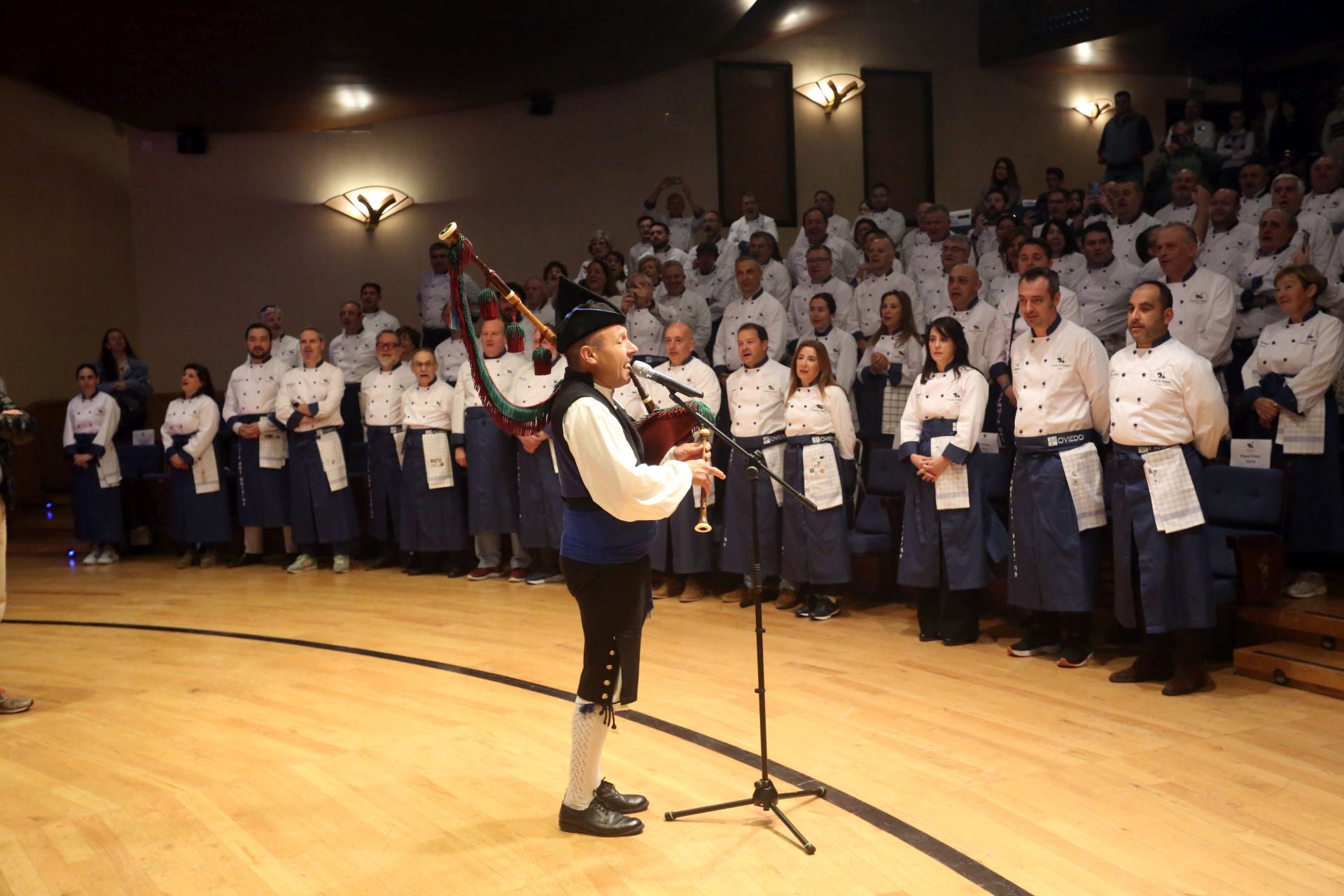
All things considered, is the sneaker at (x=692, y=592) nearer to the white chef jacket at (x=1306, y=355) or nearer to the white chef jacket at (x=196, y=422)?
the white chef jacket at (x=1306, y=355)

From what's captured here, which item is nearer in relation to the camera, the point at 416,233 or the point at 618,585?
the point at 618,585

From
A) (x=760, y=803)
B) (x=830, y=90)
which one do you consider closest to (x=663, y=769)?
(x=760, y=803)

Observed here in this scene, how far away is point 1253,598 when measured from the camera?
4.71 meters

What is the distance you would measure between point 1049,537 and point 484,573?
3895mm

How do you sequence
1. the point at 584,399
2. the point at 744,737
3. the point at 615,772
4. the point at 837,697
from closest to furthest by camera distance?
the point at 584,399
the point at 615,772
the point at 744,737
the point at 837,697

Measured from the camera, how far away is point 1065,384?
193 inches

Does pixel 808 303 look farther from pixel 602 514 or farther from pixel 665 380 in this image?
pixel 665 380

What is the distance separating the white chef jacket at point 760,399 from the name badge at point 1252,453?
219 cm

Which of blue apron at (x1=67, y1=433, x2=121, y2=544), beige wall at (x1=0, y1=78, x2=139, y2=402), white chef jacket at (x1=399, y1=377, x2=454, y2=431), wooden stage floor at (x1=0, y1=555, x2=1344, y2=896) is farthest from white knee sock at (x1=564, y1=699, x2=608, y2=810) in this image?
beige wall at (x1=0, y1=78, x2=139, y2=402)

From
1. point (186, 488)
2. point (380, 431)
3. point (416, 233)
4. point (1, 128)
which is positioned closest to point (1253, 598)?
point (380, 431)

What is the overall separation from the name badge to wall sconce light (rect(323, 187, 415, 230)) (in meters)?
9.12

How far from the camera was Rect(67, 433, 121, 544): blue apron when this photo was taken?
8.62m

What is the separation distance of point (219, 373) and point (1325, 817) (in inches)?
432

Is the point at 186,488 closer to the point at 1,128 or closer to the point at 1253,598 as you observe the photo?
the point at 1,128
